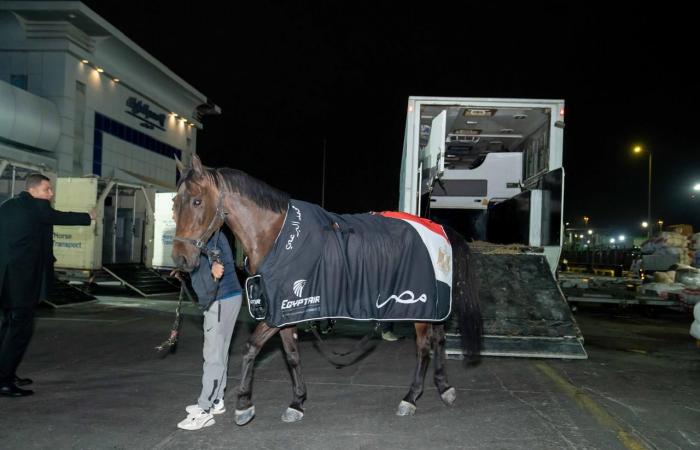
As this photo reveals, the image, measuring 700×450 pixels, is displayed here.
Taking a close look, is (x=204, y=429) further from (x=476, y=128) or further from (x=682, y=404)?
(x=476, y=128)

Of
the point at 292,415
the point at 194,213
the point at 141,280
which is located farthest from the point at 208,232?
the point at 141,280

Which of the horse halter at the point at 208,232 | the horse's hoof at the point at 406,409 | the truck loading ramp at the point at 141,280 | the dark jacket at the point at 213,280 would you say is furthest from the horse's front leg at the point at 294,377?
the truck loading ramp at the point at 141,280

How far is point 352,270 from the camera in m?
4.16

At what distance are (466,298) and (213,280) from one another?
2563mm

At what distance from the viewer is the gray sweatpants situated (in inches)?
159

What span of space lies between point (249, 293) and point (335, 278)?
67 cm

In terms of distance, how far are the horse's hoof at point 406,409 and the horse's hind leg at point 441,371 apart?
416mm

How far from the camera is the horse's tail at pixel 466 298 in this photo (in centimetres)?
521

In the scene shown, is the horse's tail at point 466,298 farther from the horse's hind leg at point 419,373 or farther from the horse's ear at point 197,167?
the horse's ear at point 197,167

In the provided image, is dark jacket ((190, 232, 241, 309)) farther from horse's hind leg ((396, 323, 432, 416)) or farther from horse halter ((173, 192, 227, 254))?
horse's hind leg ((396, 323, 432, 416))

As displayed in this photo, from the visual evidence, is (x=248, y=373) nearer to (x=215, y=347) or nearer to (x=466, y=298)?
(x=215, y=347)

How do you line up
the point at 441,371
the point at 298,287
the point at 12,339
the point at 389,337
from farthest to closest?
the point at 389,337, the point at 441,371, the point at 12,339, the point at 298,287

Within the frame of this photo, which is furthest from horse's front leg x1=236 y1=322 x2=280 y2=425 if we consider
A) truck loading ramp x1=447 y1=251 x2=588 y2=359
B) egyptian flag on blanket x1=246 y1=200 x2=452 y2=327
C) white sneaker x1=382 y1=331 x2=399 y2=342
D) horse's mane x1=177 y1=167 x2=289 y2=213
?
white sneaker x1=382 y1=331 x2=399 y2=342

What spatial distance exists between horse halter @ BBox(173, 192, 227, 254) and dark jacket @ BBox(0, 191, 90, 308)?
75.1 inches
